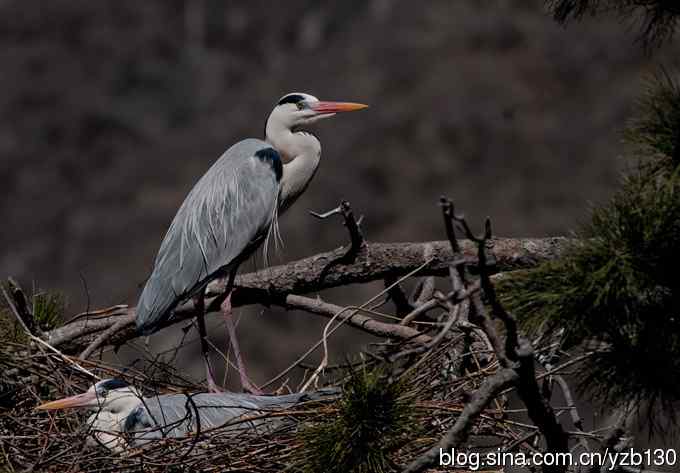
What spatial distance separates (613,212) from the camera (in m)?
1.95

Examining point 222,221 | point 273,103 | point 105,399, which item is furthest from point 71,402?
point 273,103

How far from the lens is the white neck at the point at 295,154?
4250mm

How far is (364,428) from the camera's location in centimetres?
231

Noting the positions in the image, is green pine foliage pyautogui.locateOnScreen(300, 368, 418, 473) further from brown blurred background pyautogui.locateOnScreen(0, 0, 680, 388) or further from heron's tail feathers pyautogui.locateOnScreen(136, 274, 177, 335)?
brown blurred background pyautogui.locateOnScreen(0, 0, 680, 388)

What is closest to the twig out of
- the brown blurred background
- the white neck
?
the white neck

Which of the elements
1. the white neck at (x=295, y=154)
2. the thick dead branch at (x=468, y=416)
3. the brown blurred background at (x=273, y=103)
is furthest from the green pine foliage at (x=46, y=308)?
the brown blurred background at (x=273, y=103)

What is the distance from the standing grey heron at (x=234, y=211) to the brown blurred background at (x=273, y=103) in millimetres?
4612

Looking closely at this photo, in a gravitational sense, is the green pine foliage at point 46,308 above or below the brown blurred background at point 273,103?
below

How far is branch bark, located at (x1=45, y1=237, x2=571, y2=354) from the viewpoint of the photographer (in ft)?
11.0

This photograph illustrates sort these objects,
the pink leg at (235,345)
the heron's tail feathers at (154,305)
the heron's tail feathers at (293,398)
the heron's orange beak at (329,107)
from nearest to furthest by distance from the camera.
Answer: the heron's tail feathers at (293,398) → the heron's tail feathers at (154,305) → the pink leg at (235,345) → the heron's orange beak at (329,107)

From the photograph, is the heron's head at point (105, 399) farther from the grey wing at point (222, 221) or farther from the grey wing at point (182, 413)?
the grey wing at point (222, 221)

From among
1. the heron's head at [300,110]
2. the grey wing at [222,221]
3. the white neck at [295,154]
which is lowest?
the grey wing at [222,221]

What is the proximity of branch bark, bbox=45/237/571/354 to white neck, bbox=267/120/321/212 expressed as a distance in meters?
0.62

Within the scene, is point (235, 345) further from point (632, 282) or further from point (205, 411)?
point (632, 282)
